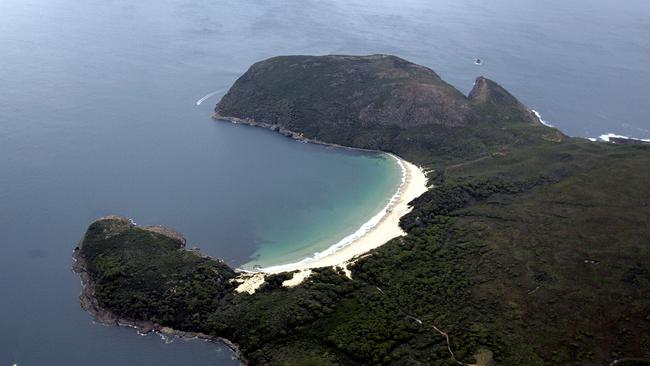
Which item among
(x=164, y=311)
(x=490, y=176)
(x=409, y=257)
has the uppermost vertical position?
(x=490, y=176)

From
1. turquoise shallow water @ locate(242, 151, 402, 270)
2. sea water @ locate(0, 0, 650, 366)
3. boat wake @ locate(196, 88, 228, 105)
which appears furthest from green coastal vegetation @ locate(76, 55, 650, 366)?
boat wake @ locate(196, 88, 228, 105)

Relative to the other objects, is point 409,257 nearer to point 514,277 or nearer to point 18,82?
point 514,277

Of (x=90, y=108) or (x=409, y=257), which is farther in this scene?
(x=90, y=108)

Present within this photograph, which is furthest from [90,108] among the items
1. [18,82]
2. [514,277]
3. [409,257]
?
[514,277]

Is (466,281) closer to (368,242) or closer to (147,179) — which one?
(368,242)

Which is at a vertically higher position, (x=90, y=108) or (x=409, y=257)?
(x=90, y=108)

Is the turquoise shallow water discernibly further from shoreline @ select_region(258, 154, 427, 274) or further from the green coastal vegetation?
the green coastal vegetation
